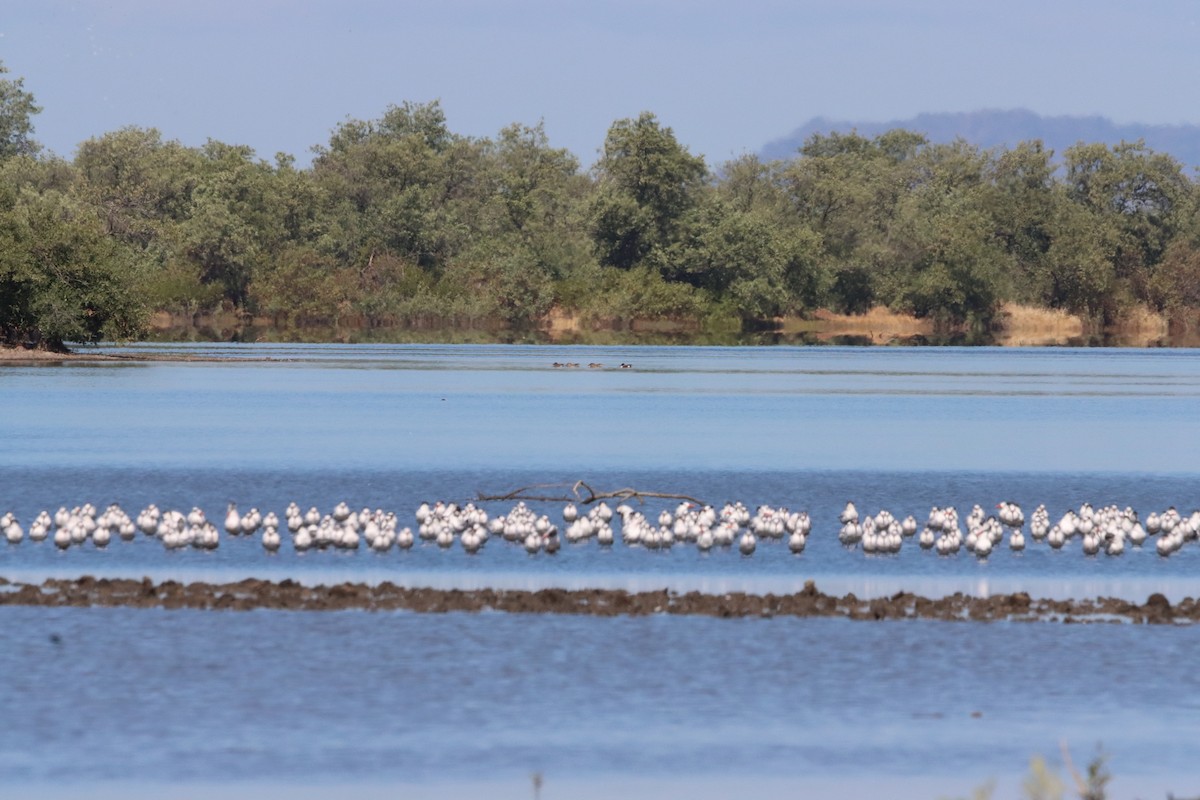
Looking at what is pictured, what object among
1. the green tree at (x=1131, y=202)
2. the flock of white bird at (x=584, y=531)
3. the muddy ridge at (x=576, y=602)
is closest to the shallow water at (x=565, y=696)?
the muddy ridge at (x=576, y=602)

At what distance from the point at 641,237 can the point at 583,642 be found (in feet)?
378

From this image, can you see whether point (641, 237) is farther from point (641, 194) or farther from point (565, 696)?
point (565, 696)

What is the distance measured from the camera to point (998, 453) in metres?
53.8

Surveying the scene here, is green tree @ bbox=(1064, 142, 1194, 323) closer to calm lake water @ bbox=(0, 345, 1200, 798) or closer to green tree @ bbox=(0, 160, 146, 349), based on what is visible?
green tree @ bbox=(0, 160, 146, 349)

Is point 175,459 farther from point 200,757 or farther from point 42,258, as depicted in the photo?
point 42,258

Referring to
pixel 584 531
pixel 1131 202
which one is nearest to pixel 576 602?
pixel 584 531

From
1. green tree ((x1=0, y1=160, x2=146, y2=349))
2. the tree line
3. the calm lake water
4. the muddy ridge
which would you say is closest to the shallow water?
the calm lake water

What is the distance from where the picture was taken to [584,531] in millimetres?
30906

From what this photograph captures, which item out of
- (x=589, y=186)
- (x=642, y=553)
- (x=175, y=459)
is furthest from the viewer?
(x=589, y=186)

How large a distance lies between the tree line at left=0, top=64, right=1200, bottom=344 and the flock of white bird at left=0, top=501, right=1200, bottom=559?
10098 centimetres

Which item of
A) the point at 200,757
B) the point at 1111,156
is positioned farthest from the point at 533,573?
the point at 1111,156

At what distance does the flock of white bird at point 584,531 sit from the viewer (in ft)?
98.1

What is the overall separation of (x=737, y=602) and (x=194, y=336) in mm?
117650

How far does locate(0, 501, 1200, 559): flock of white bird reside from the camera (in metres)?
29.9
